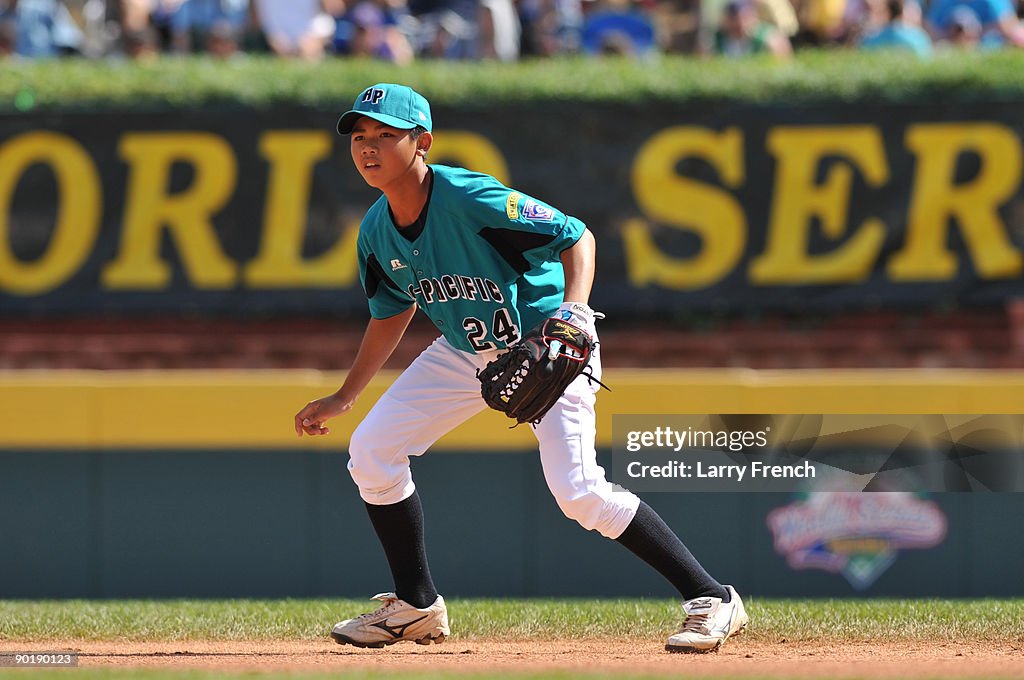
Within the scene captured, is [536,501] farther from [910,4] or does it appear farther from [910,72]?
[910,4]

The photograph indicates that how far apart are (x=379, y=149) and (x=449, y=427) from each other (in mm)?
1117

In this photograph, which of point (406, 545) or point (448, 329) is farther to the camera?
point (406, 545)

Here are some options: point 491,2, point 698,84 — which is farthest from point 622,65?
point 491,2

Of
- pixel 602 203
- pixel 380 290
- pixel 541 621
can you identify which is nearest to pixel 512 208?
pixel 380 290

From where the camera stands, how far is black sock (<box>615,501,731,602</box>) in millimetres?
5359

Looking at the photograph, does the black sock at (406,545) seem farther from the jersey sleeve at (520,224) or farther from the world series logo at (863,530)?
the world series logo at (863,530)

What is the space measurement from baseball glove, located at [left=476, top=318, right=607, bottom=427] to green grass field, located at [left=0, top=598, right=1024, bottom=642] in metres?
1.59

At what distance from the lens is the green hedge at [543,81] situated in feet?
32.6

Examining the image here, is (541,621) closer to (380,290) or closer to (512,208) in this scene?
(380,290)

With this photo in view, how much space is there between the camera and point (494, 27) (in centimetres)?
1148

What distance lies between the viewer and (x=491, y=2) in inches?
451

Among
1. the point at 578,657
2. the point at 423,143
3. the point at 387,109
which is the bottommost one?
the point at 578,657

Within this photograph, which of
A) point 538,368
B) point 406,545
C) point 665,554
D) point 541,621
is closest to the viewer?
point 538,368

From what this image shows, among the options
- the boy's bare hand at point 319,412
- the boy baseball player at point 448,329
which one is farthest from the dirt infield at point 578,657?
the boy's bare hand at point 319,412
